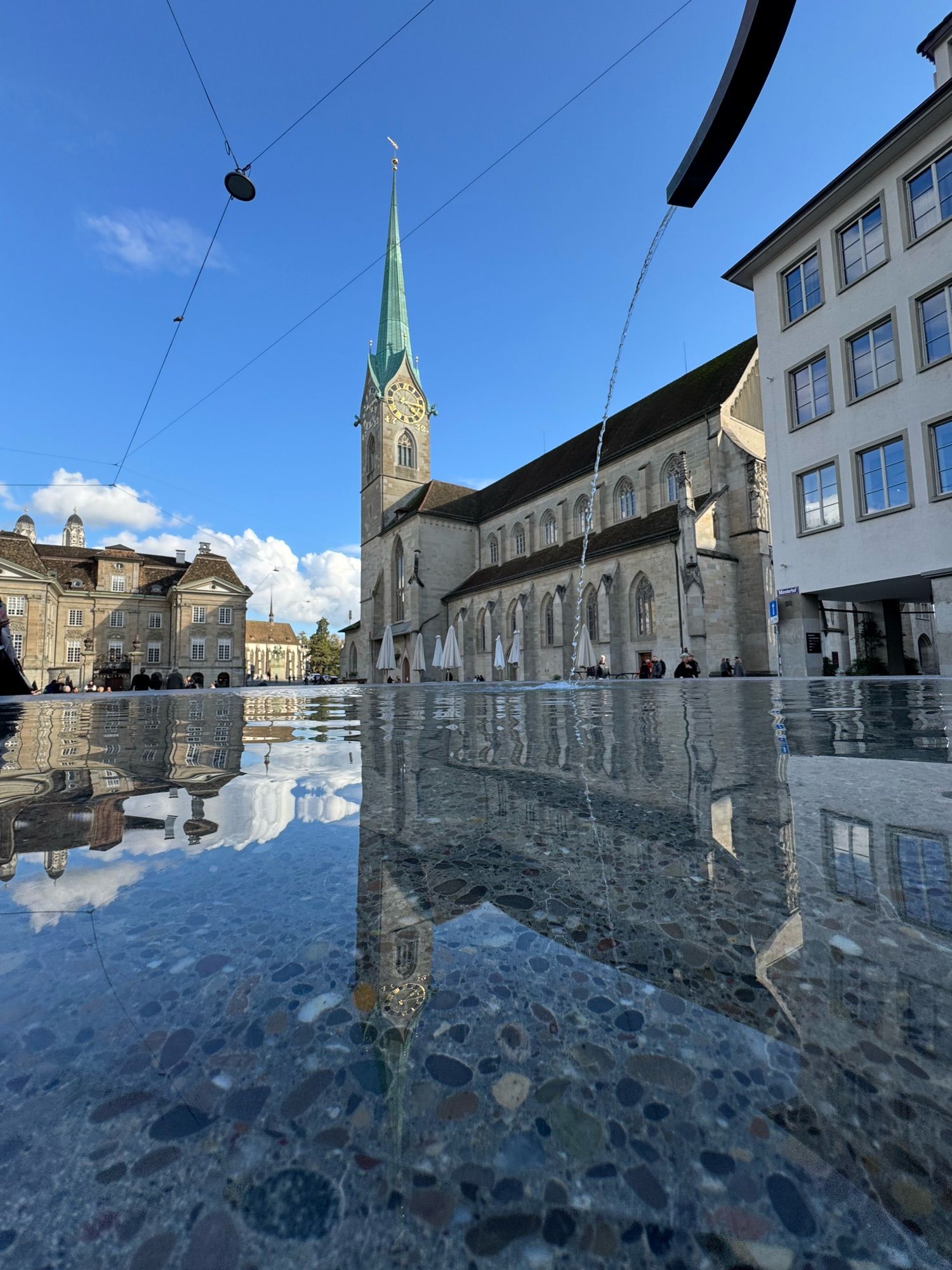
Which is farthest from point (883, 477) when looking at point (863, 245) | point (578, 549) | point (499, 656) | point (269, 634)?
point (269, 634)

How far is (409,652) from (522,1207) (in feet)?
142

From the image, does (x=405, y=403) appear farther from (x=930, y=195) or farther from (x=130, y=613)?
(x=930, y=195)

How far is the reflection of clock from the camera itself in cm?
5072

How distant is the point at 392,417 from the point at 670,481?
28.4 metres

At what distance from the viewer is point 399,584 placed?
155 feet

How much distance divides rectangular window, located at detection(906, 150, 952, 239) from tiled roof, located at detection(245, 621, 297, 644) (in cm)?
8608

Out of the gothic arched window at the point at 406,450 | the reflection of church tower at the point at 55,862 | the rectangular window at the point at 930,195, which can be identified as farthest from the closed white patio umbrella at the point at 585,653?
the gothic arched window at the point at 406,450

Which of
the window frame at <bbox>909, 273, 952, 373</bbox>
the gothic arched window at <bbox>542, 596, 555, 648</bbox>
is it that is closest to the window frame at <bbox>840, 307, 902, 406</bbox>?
the window frame at <bbox>909, 273, 952, 373</bbox>

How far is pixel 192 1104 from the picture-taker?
557 millimetres

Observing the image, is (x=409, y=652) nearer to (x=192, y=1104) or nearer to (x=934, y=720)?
(x=934, y=720)

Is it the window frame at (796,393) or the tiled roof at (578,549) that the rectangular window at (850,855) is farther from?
the tiled roof at (578,549)

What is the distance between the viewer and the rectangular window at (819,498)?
15.9 meters

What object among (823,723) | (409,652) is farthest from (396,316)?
(823,723)

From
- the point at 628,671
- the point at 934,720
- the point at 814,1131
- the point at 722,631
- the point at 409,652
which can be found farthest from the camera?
the point at 409,652
